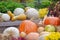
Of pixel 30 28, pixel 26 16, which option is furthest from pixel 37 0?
pixel 30 28

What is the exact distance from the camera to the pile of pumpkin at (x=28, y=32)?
5.89 ft

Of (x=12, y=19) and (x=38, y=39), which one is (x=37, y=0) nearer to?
(x=12, y=19)

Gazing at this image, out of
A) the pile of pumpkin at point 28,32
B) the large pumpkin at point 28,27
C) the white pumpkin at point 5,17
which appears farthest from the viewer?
the white pumpkin at point 5,17

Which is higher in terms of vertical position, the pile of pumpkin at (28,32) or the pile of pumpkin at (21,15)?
the pile of pumpkin at (28,32)

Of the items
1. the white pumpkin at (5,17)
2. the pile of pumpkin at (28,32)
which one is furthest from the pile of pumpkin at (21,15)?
the pile of pumpkin at (28,32)

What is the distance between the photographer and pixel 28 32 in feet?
7.11

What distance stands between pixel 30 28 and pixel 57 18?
0.32 m

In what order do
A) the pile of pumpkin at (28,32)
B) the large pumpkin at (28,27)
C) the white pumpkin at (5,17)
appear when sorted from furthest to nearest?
the white pumpkin at (5,17) < the large pumpkin at (28,27) < the pile of pumpkin at (28,32)

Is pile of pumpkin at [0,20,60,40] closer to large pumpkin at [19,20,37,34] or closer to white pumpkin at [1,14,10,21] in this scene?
large pumpkin at [19,20,37,34]

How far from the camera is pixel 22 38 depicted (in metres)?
1.86

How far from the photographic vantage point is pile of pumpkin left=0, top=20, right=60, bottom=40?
1.80 m

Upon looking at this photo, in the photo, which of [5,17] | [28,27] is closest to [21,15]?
[5,17]

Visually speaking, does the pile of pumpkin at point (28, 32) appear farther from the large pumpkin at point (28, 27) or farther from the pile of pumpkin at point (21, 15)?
the pile of pumpkin at point (21, 15)

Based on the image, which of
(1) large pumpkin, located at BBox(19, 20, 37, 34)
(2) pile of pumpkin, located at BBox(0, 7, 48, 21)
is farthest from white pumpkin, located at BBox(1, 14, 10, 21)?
(1) large pumpkin, located at BBox(19, 20, 37, 34)
